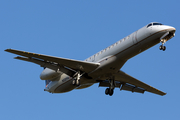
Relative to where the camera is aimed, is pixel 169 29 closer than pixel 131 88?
Yes

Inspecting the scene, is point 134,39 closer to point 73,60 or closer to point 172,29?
point 172,29

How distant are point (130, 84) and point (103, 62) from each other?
7500 mm

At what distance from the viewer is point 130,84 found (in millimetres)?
34562

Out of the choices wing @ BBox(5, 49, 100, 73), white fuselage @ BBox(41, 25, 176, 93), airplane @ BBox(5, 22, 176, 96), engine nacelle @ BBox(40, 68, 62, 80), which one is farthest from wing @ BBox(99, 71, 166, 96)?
engine nacelle @ BBox(40, 68, 62, 80)

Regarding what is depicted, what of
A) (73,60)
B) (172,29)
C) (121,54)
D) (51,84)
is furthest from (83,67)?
(172,29)

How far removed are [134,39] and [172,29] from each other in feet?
10.8

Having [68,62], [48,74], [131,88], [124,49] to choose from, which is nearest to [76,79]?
[68,62]

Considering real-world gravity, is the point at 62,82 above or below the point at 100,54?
below

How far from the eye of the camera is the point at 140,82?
33.8m

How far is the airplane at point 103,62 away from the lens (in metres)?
26.8

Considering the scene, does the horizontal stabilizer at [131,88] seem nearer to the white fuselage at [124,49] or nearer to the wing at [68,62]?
the white fuselage at [124,49]

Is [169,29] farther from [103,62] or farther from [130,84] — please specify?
[130,84]

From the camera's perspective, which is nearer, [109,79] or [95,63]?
[95,63]

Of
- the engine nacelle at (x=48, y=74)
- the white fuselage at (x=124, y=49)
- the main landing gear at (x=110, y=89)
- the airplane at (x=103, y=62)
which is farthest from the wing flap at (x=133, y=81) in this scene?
the engine nacelle at (x=48, y=74)
